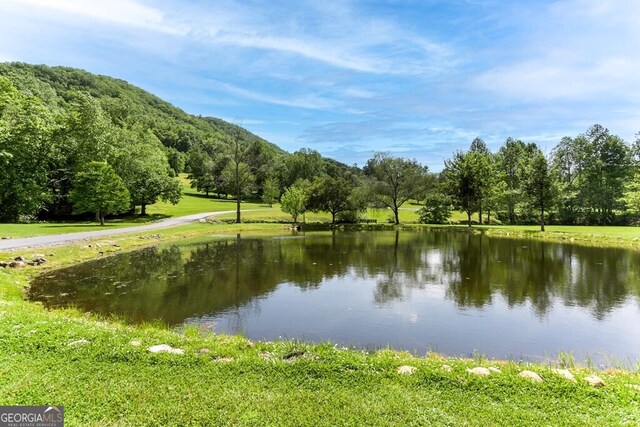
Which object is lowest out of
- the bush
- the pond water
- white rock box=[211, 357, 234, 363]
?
the pond water

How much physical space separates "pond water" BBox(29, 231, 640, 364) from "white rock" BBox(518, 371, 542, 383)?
299 centimetres

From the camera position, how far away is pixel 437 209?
2667 inches

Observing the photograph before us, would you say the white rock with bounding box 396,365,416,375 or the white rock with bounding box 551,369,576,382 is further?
the white rock with bounding box 396,365,416,375

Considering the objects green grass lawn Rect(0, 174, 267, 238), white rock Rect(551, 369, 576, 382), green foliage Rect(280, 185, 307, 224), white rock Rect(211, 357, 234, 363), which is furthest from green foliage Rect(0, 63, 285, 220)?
white rock Rect(551, 369, 576, 382)

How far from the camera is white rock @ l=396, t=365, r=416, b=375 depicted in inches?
297

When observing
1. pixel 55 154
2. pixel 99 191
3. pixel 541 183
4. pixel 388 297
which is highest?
pixel 55 154

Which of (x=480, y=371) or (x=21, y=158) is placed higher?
(x=21, y=158)

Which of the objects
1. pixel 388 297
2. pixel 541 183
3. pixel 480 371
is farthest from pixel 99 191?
pixel 541 183

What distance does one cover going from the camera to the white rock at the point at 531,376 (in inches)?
287

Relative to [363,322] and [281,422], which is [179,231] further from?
[281,422]

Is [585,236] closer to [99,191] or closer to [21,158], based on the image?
[99,191]

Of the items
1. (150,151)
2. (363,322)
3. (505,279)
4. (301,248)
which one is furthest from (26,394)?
(150,151)

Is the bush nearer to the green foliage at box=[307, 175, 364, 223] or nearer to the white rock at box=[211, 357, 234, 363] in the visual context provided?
the green foliage at box=[307, 175, 364, 223]

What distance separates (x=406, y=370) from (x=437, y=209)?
63.5m
